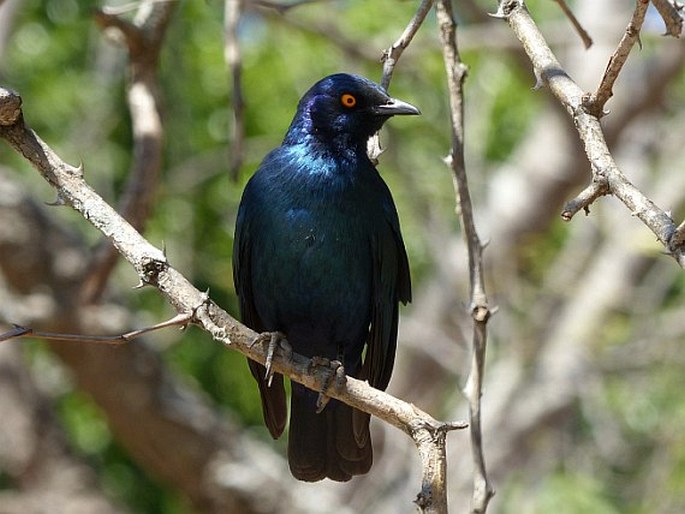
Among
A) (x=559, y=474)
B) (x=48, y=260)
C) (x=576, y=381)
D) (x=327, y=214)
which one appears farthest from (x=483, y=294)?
(x=559, y=474)

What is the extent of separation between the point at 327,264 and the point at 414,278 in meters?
5.92

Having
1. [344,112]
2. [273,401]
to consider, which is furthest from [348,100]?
[273,401]

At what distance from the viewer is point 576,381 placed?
820 centimetres

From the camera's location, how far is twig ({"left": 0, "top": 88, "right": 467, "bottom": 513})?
292 cm

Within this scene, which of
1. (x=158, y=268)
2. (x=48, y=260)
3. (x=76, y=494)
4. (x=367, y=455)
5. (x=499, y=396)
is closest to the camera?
(x=158, y=268)

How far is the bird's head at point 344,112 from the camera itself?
14.6 ft

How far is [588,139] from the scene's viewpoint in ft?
8.44

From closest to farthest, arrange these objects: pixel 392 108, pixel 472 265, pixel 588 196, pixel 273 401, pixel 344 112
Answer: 1. pixel 588 196
2. pixel 472 265
3. pixel 273 401
4. pixel 392 108
5. pixel 344 112

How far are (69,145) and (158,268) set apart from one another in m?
5.95

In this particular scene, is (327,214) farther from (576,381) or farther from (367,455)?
(576,381)

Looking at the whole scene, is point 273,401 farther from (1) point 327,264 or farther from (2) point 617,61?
(2) point 617,61

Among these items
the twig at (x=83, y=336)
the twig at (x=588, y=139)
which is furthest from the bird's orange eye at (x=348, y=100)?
the twig at (x=83, y=336)

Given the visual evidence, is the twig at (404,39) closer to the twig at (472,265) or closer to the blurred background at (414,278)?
the twig at (472,265)

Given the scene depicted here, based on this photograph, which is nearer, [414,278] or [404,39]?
[404,39]
